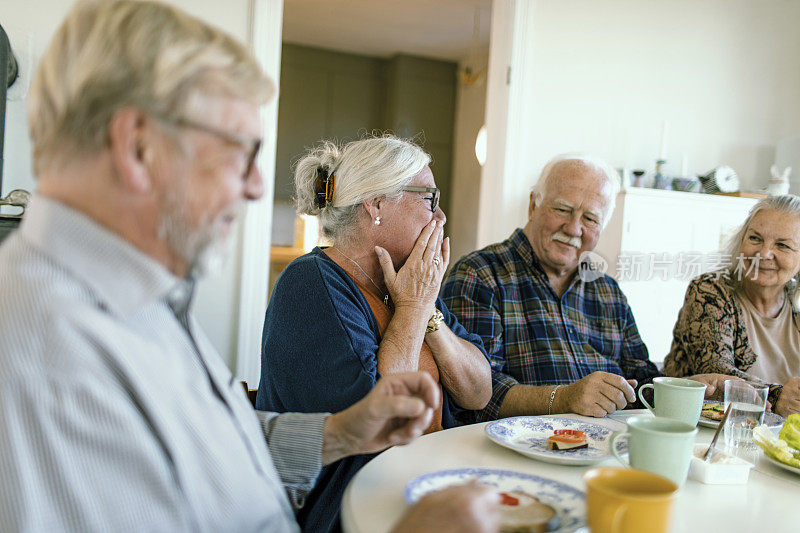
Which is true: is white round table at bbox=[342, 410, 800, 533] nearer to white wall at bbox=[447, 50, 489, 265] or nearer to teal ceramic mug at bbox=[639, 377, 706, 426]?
teal ceramic mug at bbox=[639, 377, 706, 426]

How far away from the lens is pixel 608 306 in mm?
2127

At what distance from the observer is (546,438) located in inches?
47.9

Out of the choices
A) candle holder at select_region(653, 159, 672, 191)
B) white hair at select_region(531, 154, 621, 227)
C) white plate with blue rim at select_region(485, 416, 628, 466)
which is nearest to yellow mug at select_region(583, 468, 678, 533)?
white plate with blue rim at select_region(485, 416, 628, 466)

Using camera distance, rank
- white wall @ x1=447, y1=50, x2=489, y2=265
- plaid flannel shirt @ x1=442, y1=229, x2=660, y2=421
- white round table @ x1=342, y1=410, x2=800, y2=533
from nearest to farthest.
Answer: white round table @ x1=342, y1=410, x2=800, y2=533 < plaid flannel shirt @ x1=442, y1=229, x2=660, y2=421 < white wall @ x1=447, y1=50, x2=489, y2=265

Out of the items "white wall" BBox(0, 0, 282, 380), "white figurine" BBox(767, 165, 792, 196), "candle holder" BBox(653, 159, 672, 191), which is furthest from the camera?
"white figurine" BBox(767, 165, 792, 196)

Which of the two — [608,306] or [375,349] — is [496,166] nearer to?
[608,306]

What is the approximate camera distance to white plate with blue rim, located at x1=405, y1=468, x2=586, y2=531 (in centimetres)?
81

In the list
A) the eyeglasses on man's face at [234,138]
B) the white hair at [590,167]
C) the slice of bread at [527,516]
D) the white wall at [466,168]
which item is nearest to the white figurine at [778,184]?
the white hair at [590,167]

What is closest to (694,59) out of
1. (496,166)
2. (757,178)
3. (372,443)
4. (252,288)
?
(757,178)

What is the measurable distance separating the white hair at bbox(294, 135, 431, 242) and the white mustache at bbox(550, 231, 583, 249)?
0.61m

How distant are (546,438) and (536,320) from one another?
2.61 feet

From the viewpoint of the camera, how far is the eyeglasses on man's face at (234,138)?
68 cm

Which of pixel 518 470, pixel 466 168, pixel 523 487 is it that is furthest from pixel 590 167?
pixel 466 168

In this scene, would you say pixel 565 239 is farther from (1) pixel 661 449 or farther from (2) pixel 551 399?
(1) pixel 661 449
